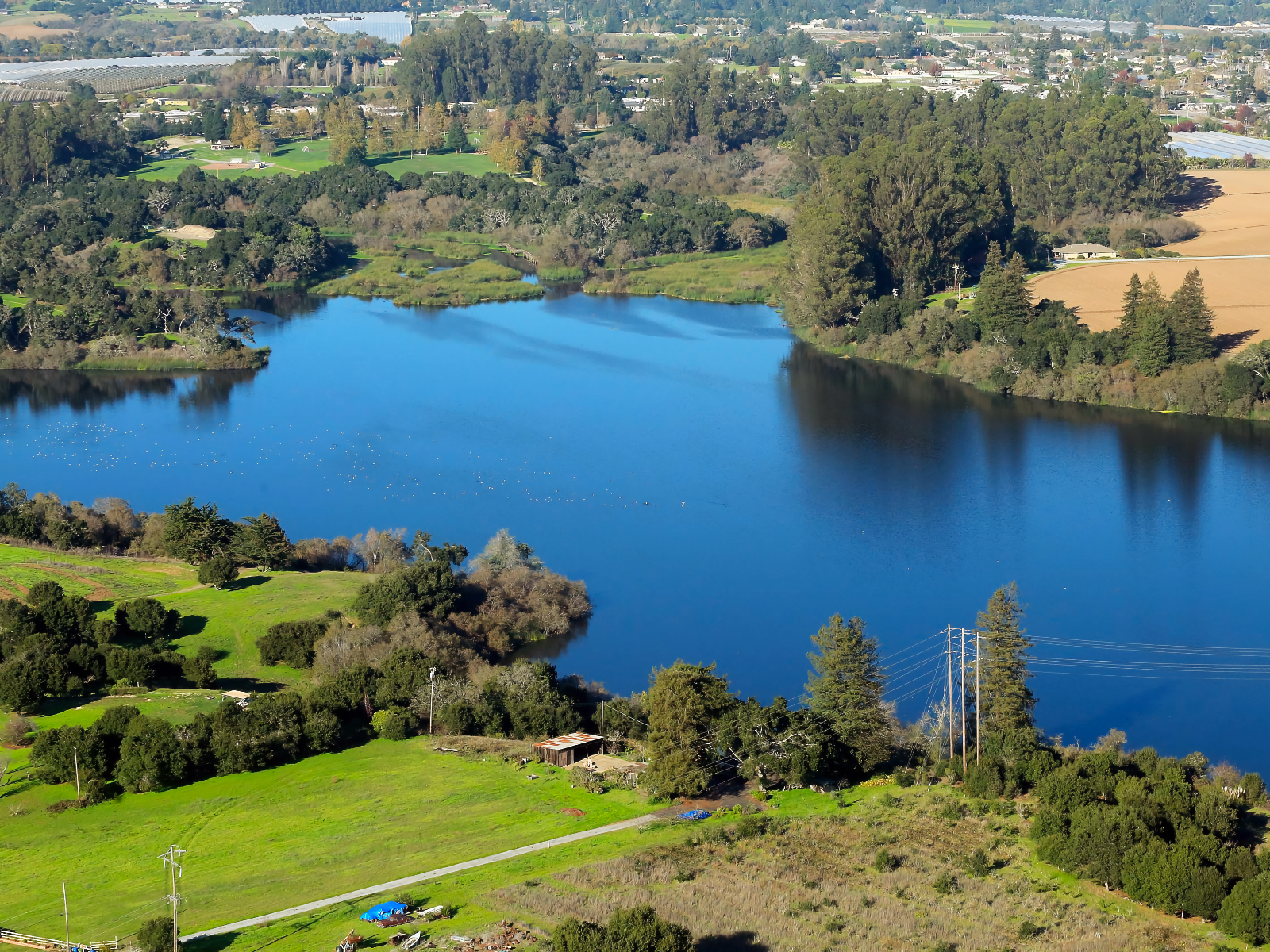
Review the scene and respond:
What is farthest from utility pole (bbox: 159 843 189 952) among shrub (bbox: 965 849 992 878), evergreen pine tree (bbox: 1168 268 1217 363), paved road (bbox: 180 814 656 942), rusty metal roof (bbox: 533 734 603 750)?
evergreen pine tree (bbox: 1168 268 1217 363)

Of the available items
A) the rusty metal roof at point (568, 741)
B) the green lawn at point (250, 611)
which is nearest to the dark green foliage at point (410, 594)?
the green lawn at point (250, 611)

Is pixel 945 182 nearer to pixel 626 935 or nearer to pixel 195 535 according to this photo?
pixel 195 535

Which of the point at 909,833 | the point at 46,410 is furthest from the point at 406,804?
the point at 46,410

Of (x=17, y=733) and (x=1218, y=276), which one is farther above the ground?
(x=1218, y=276)

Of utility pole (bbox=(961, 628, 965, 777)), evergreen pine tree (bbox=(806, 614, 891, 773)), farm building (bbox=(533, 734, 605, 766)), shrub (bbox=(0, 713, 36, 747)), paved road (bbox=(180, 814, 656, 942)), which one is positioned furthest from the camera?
shrub (bbox=(0, 713, 36, 747))

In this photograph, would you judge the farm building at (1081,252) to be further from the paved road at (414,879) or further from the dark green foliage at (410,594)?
the paved road at (414,879)

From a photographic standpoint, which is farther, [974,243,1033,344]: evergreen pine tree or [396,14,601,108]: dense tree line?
[396,14,601,108]: dense tree line

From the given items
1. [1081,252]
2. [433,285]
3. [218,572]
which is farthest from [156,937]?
[1081,252]

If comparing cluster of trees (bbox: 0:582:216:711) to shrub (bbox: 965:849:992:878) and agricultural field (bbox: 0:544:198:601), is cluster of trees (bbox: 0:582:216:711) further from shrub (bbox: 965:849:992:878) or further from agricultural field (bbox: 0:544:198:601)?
shrub (bbox: 965:849:992:878)
